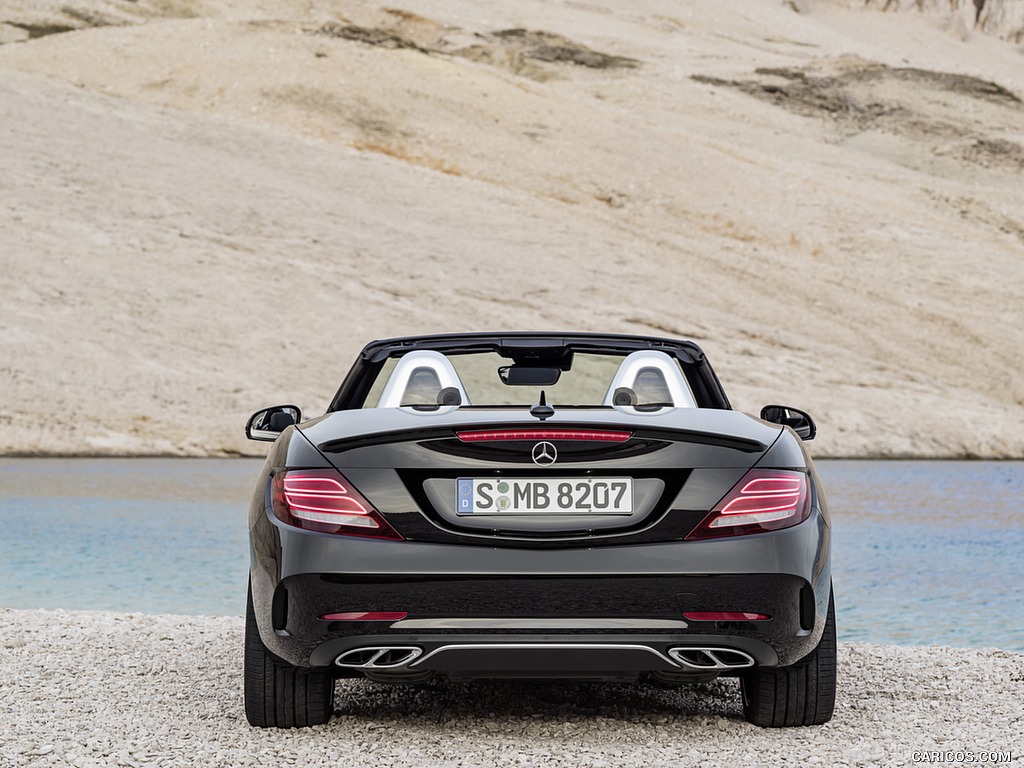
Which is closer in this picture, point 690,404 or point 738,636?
point 738,636

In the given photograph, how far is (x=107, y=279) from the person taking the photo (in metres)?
35.3

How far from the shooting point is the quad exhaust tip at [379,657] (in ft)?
13.7

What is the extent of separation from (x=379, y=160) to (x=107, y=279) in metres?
17.5

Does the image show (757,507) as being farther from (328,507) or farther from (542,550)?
(328,507)

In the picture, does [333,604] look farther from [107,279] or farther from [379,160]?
[379,160]

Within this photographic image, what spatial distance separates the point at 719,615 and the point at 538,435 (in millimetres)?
794

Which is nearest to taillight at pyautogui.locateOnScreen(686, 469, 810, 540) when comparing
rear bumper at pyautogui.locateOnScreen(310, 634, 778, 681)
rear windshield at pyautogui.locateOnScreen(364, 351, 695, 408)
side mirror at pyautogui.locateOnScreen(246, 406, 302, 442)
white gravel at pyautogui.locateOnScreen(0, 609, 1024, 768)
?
rear bumper at pyautogui.locateOnScreen(310, 634, 778, 681)

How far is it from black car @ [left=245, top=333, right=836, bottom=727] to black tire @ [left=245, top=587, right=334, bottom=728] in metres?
0.27

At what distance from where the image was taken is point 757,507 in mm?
4184

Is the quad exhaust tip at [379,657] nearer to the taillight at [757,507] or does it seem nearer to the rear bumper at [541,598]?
the rear bumper at [541,598]

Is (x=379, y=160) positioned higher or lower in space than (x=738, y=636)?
lower

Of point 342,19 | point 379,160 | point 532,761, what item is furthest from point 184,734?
point 342,19

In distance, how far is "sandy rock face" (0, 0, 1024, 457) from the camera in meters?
32.3

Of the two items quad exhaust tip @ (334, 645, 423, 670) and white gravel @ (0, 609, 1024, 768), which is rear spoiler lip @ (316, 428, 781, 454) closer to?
quad exhaust tip @ (334, 645, 423, 670)
